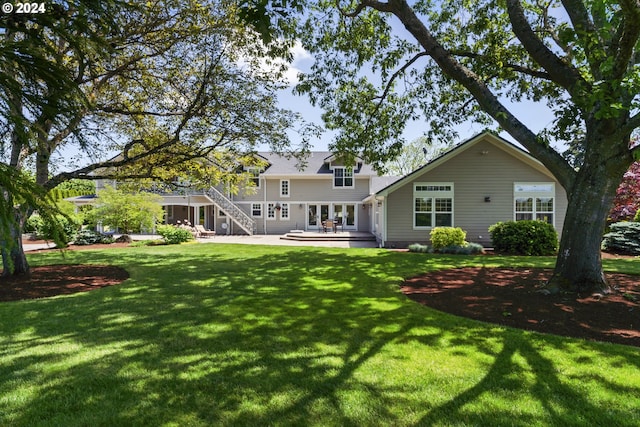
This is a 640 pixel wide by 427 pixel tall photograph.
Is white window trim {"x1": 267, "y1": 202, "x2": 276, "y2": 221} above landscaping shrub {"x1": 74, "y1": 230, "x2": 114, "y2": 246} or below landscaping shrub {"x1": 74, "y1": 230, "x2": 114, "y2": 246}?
above

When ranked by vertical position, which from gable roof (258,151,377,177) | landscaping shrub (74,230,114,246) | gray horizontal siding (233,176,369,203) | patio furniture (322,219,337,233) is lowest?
landscaping shrub (74,230,114,246)

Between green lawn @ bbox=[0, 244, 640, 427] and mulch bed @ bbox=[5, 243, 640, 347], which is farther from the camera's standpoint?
mulch bed @ bbox=[5, 243, 640, 347]

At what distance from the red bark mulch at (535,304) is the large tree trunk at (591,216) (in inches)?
13.1

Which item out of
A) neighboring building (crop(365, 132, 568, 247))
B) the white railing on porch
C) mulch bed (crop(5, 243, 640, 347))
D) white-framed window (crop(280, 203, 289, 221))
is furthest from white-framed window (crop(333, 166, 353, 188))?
mulch bed (crop(5, 243, 640, 347))

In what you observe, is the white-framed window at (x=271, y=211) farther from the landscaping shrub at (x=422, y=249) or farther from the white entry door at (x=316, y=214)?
the landscaping shrub at (x=422, y=249)

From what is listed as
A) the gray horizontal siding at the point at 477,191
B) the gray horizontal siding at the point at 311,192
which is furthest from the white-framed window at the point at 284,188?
the gray horizontal siding at the point at 477,191

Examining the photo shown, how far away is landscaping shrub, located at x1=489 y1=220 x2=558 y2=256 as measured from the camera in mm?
14359

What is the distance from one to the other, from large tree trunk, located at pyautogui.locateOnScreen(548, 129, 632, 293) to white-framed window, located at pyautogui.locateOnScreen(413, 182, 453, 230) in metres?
10.9

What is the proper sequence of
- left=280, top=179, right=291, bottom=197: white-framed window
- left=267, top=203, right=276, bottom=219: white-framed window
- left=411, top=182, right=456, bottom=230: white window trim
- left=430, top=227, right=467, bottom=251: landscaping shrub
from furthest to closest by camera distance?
left=267, top=203, right=276, bottom=219: white-framed window < left=280, top=179, right=291, bottom=197: white-framed window < left=411, top=182, right=456, bottom=230: white window trim < left=430, top=227, right=467, bottom=251: landscaping shrub

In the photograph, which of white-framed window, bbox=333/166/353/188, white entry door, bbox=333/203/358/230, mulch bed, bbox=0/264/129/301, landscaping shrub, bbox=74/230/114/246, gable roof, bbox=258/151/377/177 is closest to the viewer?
mulch bed, bbox=0/264/129/301

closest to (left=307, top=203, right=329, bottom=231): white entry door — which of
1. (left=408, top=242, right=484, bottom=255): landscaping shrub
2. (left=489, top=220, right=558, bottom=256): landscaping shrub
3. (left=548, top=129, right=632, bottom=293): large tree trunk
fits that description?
(left=408, top=242, right=484, bottom=255): landscaping shrub

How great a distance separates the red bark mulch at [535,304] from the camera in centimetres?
485

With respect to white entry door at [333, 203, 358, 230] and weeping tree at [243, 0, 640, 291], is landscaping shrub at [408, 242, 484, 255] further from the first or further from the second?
white entry door at [333, 203, 358, 230]

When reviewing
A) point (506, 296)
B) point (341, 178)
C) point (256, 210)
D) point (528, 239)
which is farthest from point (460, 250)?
point (256, 210)
